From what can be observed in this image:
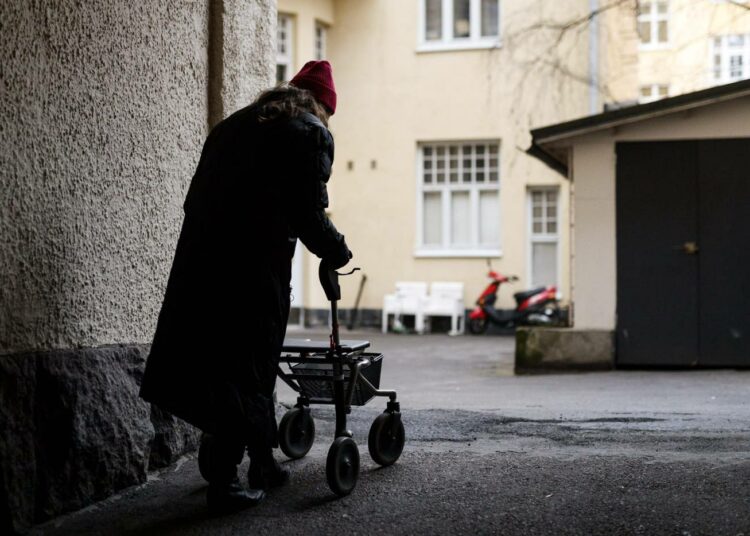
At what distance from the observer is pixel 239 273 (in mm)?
4742

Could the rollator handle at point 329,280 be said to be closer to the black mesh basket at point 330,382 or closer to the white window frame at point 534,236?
the black mesh basket at point 330,382

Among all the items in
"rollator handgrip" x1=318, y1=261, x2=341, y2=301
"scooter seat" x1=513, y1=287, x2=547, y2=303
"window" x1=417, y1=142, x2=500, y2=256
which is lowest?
"scooter seat" x1=513, y1=287, x2=547, y2=303

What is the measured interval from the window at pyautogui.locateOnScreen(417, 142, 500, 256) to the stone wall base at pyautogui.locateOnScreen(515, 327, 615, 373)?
9.85m

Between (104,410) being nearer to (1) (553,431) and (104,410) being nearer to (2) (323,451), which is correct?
(2) (323,451)

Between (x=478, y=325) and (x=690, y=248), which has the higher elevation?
(x=690, y=248)

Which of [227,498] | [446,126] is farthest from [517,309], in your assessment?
[227,498]

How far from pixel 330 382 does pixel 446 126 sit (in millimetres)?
17906

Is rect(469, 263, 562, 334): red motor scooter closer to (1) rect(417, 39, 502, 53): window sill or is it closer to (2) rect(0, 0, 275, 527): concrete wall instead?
(1) rect(417, 39, 502, 53): window sill

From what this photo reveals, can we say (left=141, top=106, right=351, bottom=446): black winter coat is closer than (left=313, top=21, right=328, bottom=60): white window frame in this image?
Yes

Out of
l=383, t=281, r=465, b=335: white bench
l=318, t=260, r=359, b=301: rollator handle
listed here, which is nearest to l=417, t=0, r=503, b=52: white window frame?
l=383, t=281, r=465, b=335: white bench

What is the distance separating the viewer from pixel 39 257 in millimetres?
4836

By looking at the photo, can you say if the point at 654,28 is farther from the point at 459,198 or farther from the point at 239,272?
the point at 239,272

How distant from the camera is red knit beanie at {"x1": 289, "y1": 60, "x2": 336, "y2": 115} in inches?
199

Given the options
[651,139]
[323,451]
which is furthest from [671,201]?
[323,451]
